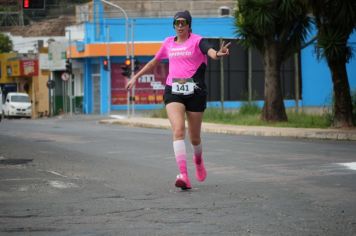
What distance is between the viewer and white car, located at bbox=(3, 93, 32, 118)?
55625 millimetres

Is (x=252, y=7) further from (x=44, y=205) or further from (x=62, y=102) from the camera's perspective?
(x=62, y=102)

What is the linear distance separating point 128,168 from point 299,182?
10.2 ft

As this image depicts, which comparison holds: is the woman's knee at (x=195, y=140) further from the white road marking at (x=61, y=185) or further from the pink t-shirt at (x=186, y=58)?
the white road marking at (x=61, y=185)

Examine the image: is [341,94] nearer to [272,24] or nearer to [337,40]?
[337,40]

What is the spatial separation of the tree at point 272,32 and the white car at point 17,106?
3074 centimetres

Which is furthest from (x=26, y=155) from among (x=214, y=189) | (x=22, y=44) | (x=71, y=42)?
(x=22, y=44)

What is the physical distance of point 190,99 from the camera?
9383 mm

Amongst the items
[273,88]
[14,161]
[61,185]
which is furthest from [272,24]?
[61,185]

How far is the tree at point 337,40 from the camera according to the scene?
71.3 ft

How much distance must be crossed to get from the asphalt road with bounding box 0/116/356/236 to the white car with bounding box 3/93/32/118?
41786 millimetres

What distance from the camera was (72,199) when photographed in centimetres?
833

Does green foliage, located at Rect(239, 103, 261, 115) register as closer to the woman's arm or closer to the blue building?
the blue building

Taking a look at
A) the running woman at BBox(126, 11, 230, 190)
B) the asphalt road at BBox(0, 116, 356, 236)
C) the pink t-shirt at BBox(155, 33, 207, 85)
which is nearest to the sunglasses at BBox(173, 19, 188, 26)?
the running woman at BBox(126, 11, 230, 190)

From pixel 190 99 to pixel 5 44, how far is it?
78877 mm
